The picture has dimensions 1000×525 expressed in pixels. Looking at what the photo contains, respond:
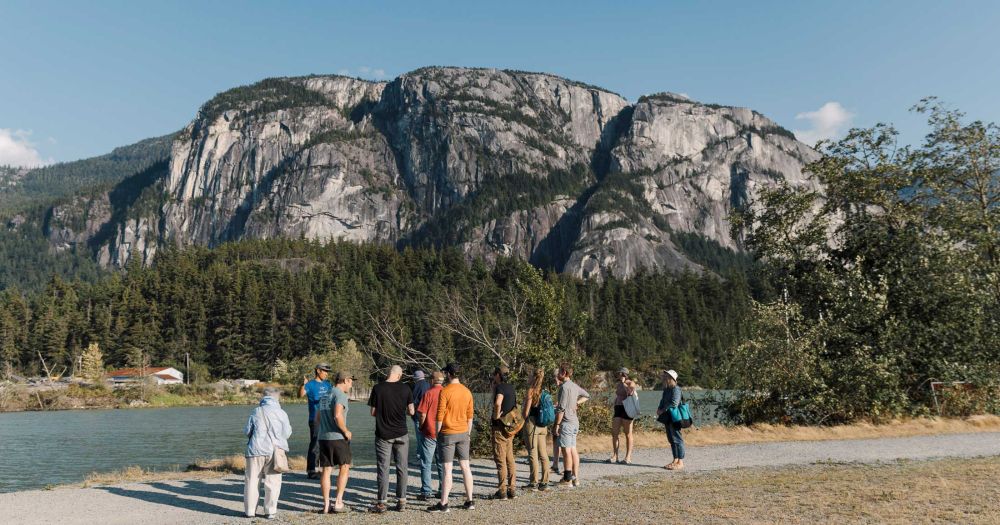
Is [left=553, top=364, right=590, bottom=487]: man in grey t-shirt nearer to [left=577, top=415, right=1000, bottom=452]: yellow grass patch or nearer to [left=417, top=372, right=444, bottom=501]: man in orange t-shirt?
[left=417, top=372, right=444, bottom=501]: man in orange t-shirt

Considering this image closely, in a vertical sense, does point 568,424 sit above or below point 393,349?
below

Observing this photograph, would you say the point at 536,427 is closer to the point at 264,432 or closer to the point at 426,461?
the point at 426,461

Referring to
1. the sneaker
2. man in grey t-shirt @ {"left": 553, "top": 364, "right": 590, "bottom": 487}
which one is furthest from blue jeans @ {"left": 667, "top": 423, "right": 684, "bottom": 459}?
the sneaker

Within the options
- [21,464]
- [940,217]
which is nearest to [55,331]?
[21,464]

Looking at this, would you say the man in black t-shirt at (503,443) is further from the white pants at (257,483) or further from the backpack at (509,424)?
the white pants at (257,483)

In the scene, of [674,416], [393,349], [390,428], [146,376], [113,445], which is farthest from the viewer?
[146,376]

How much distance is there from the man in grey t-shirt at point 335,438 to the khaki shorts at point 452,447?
59.1 inches

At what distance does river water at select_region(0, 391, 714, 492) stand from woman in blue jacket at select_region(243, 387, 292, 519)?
1224 centimetres

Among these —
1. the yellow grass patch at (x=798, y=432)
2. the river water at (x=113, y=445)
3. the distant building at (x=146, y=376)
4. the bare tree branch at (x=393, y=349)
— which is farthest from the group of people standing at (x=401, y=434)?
the distant building at (x=146, y=376)

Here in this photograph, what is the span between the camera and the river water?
2484 centimetres

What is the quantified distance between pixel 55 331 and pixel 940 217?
12331 centimetres

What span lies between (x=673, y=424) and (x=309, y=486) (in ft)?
25.3

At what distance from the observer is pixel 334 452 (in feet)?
35.8

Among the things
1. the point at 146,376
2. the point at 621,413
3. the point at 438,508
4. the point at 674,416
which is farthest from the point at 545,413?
the point at 146,376
